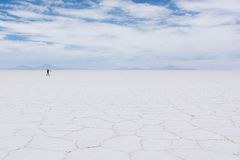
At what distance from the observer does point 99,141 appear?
3447 mm

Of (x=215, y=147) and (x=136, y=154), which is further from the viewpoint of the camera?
(x=215, y=147)

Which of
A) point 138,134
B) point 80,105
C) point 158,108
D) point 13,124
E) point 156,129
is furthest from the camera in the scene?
point 80,105

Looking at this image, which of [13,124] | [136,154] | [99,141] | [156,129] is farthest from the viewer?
[13,124]

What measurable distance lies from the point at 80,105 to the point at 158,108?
1.55 meters

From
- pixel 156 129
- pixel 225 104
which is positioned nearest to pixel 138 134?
pixel 156 129

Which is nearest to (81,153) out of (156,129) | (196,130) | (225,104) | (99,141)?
(99,141)

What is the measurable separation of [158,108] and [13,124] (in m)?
2.64

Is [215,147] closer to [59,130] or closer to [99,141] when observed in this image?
[99,141]

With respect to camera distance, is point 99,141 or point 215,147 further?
point 99,141

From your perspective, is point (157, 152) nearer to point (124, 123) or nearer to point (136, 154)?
point (136, 154)

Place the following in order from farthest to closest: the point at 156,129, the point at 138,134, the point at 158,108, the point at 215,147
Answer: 1. the point at 158,108
2. the point at 156,129
3. the point at 138,134
4. the point at 215,147

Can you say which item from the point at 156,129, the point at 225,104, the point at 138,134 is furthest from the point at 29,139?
the point at 225,104

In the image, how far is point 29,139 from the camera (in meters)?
3.52

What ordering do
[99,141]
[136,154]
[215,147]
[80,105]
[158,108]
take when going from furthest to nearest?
[80,105]
[158,108]
[99,141]
[215,147]
[136,154]
